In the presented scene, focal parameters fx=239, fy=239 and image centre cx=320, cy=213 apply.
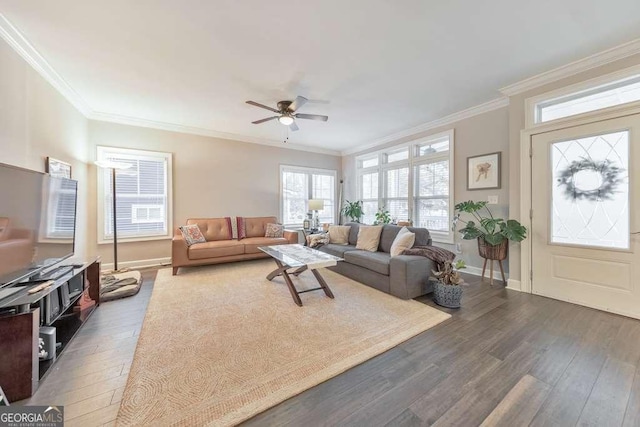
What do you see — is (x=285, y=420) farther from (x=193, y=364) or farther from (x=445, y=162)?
(x=445, y=162)

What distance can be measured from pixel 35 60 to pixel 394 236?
4.67 meters

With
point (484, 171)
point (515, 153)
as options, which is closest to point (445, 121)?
point (484, 171)

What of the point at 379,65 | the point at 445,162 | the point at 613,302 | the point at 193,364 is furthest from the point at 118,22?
Result: the point at 613,302

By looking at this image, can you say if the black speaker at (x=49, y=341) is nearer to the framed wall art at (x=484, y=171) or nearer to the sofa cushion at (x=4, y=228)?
the sofa cushion at (x=4, y=228)

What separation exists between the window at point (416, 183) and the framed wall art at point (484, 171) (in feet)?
1.09

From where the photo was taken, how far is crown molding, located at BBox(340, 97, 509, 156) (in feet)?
11.8

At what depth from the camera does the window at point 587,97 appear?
245 centimetres

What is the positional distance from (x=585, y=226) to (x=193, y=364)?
4.10 m

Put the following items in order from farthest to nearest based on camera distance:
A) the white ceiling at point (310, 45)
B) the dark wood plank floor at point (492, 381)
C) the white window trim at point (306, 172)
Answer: the white window trim at point (306, 172) < the white ceiling at point (310, 45) < the dark wood plank floor at point (492, 381)

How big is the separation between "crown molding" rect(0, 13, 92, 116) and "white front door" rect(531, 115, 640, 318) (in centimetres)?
554

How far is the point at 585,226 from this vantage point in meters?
2.69

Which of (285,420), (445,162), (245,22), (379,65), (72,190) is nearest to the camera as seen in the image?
(285,420)

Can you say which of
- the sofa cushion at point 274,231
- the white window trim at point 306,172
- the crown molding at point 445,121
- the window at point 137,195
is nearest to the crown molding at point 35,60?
the window at point 137,195

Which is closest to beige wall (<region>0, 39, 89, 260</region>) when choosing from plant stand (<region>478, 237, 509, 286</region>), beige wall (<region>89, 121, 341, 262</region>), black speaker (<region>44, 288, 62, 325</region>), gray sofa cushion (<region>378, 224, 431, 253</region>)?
beige wall (<region>89, 121, 341, 262</region>)
